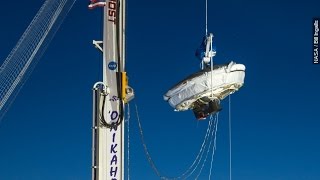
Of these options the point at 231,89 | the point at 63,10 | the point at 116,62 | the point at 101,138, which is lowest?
the point at 101,138

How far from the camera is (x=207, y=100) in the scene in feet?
23.2

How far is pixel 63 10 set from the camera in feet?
24.7

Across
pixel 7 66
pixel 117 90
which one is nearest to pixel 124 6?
pixel 117 90

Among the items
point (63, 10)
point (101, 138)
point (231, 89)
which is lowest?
point (101, 138)

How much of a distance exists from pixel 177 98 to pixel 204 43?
2.78 ft

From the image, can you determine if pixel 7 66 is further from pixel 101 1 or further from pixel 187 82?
pixel 187 82

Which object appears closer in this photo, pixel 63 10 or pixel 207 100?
pixel 207 100

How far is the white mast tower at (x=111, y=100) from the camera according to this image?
24.1 ft

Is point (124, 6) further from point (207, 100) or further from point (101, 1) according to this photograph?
point (207, 100)

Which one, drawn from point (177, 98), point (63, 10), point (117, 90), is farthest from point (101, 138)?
point (63, 10)

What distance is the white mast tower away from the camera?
734cm

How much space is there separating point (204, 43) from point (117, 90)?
1348mm

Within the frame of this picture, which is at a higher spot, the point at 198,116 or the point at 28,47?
the point at 28,47

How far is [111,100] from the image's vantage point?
7.54 meters
